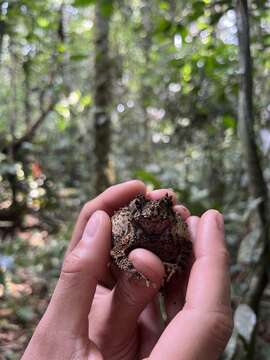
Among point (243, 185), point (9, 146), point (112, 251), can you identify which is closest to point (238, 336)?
A: point (112, 251)

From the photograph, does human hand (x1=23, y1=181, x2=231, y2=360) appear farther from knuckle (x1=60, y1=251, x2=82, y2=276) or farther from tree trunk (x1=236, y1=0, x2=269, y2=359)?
tree trunk (x1=236, y1=0, x2=269, y2=359)

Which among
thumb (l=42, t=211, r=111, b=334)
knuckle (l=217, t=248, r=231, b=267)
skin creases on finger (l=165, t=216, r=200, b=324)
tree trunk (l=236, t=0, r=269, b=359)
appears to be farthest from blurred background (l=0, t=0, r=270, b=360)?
thumb (l=42, t=211, r=111, b=334)

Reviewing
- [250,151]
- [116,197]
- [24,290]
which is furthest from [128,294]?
[24,290]

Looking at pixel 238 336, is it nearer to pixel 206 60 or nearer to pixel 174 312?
pixel 174 312

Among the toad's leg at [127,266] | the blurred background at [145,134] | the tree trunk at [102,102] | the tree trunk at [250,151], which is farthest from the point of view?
the tree trunk at [102,102]

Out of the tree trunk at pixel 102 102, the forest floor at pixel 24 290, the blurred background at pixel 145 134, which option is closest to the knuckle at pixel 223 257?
the blurred background at pixel 145 134

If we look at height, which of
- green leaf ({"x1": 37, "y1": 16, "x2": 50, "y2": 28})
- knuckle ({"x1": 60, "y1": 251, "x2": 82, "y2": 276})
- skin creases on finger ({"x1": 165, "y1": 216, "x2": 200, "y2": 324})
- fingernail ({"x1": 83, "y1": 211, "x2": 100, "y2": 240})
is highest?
green leaf ({"x1": 37, "y1": 16, "x2": 50, "y2": 28})

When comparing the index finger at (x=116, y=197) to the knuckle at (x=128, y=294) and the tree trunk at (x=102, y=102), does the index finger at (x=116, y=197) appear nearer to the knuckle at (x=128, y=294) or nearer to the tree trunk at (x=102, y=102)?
the knuckle at (x=128, y=294)
